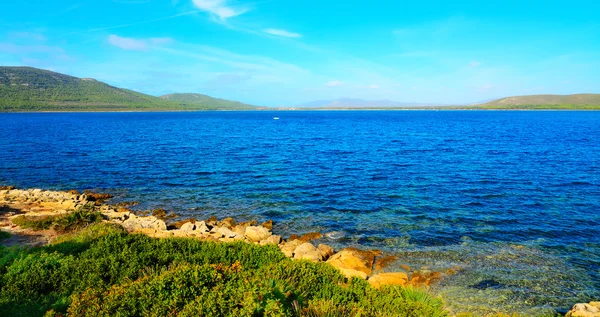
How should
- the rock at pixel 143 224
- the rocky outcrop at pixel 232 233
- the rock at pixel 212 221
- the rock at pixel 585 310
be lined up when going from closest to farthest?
the rock at pixel 585 310 < the rocky outcrop at pixel 232 233 < the rock at pixel 143 224 < the rock at pixel 212 221

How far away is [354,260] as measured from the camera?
18109 millimetres

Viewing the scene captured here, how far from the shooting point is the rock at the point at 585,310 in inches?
503

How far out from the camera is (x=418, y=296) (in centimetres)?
1143

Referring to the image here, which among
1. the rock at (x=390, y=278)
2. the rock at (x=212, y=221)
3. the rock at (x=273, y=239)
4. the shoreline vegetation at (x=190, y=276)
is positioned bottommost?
the rock at (x=212, y=221)

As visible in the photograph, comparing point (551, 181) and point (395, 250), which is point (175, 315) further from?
point (551, 181)

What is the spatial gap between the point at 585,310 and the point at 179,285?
15467mm

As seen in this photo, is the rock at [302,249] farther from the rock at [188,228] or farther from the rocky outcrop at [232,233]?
the rock at [188,228]

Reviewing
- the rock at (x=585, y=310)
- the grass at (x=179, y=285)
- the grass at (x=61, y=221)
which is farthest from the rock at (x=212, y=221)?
the rock at (x=585, y=310)

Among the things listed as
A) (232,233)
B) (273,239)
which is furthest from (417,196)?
(232,233)

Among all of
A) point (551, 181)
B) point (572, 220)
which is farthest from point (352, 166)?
point (572, 220)

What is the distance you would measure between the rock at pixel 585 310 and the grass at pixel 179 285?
233 inches

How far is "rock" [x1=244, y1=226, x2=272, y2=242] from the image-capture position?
69.4 feet

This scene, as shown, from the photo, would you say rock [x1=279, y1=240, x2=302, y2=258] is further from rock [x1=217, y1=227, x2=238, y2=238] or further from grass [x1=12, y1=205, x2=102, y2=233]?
grass [x1=12, y1=205, x2=102, y2=233]

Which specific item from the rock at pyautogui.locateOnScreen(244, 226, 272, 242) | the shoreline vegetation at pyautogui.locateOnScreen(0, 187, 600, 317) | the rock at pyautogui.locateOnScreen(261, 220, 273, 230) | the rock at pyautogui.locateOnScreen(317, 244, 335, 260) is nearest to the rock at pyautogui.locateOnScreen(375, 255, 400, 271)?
the shoreline vegetation at pyautogui.locateOnScreen(0, 187, 600, 317)
